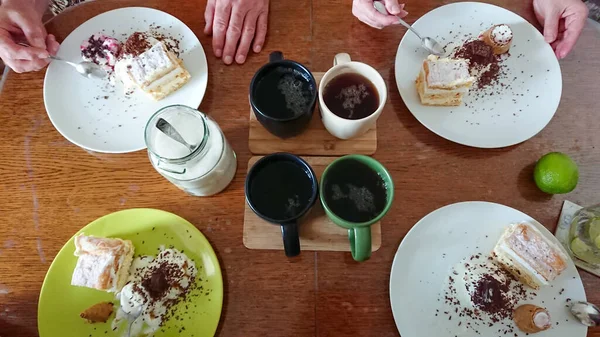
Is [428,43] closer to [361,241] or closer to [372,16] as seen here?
[372,16]

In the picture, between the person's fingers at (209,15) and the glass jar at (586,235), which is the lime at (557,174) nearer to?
the glass jar at (586,235)

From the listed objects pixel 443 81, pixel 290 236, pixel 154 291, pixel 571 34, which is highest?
pixel 571 34

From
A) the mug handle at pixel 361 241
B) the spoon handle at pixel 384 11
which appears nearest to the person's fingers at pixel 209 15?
the spoon handle at pixel 384 11

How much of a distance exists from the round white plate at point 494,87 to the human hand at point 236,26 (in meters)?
0.44

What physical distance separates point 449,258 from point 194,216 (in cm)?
68

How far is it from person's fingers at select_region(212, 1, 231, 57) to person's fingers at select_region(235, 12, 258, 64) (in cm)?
6

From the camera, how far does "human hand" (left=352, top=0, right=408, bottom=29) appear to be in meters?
1.24

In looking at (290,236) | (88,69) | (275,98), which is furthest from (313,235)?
(88,69)

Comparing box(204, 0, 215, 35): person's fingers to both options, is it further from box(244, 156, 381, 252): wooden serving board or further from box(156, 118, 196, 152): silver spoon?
box(244, 156, 381, 252): wooden serving board

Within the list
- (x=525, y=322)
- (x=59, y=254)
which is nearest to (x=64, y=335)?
(x=59, y=254)

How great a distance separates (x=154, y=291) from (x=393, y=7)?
3.42 ft

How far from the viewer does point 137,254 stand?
106 centimetres

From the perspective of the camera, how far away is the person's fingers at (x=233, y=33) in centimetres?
125

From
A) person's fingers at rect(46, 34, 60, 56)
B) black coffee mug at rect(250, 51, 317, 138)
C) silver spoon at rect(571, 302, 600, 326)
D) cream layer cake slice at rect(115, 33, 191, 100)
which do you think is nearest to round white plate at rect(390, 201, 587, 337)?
silver spoon at rect(571, 302, 600, 326)
